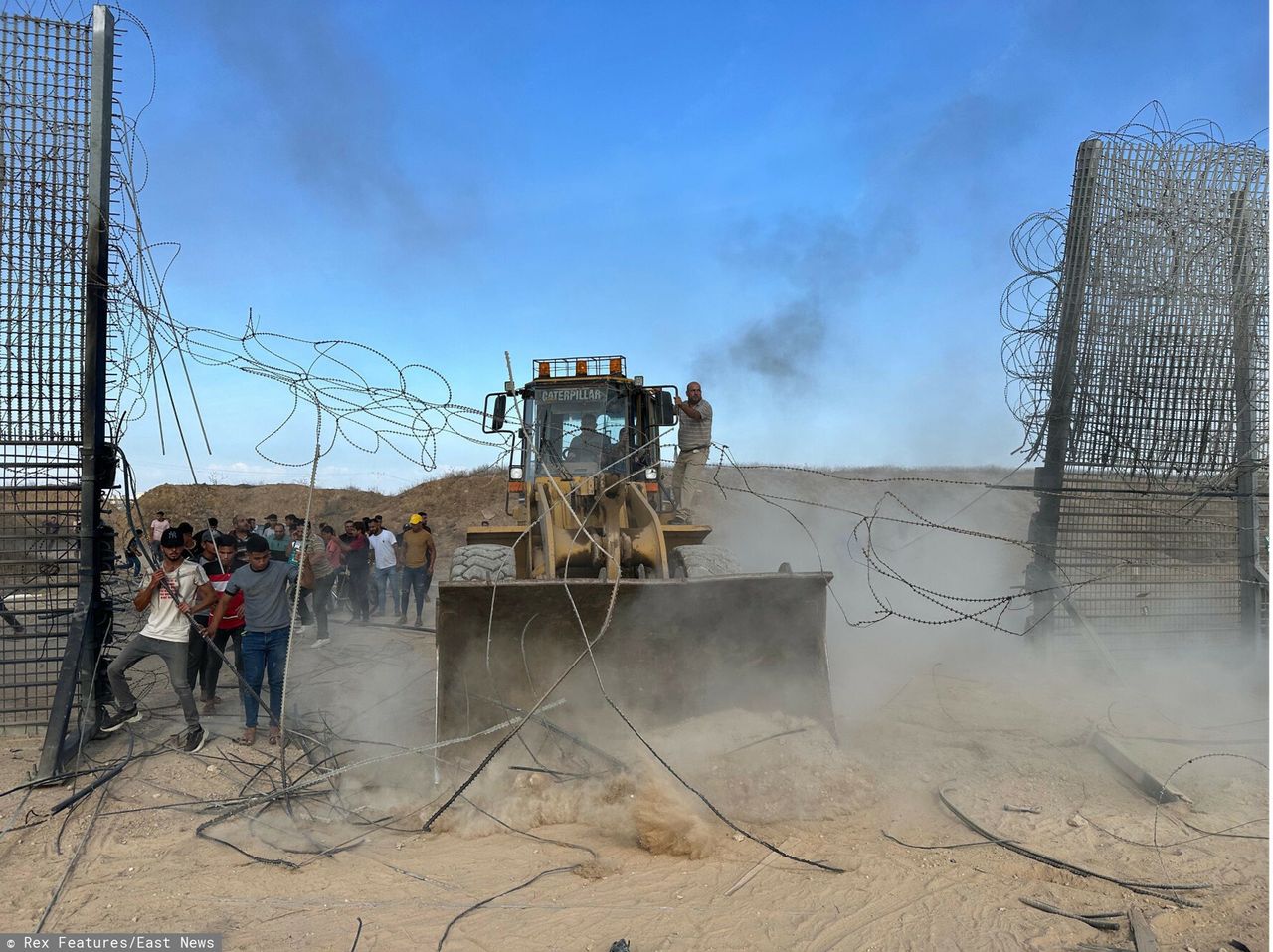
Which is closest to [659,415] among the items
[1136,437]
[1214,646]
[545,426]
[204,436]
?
[545,426]

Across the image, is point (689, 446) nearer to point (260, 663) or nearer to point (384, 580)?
point (260, 663)

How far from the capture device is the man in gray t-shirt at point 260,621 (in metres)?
6.69

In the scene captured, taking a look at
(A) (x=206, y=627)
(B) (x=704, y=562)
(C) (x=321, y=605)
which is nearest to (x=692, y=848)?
(B) (x=704, y=562)

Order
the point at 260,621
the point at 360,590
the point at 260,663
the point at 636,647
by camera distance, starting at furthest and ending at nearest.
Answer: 1. the point at 360,590
2. the point at 260,663
3. the point at 260,621
4. the point at 636,647

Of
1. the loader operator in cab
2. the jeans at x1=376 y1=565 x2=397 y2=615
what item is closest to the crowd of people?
the loader operator in cab

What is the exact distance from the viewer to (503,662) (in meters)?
5.79

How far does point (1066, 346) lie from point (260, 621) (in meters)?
8.10

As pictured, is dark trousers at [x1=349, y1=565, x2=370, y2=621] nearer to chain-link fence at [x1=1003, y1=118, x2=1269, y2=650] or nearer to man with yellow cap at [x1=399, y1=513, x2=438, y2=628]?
man with yellow cap at [x1=399, y1=513, x2=438, y2=628]

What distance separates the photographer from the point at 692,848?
182 inches

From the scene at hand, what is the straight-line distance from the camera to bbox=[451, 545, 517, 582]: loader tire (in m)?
7.27

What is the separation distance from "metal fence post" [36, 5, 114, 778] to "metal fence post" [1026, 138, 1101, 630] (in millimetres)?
8460

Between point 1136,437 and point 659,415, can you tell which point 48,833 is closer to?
point 659,415

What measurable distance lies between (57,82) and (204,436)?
3114 millimetres

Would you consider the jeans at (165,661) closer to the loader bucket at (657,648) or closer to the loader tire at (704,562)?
the loader bucket at (657,648)
